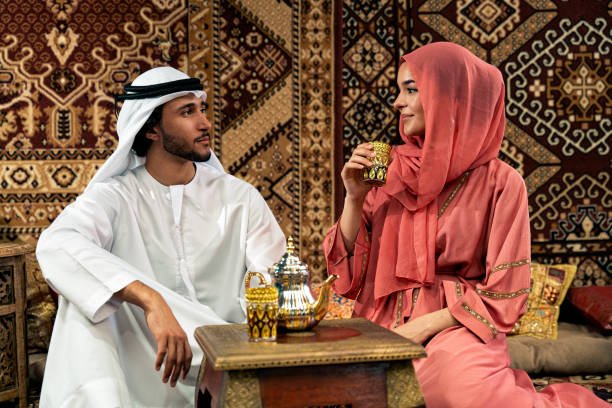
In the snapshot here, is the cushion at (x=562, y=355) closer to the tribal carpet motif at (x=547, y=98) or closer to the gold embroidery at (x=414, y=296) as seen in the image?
the tribal carpet motif at (x=547, y=98)

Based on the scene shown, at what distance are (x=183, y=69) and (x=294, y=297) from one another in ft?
10.2

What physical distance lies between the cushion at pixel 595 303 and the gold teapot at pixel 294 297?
2.78m

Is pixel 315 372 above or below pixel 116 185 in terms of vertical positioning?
below

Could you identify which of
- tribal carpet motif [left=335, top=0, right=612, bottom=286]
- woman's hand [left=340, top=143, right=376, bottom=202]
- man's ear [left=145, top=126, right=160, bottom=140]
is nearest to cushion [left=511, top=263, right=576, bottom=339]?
tribal carpet motif [left=335, top=0, right=612, bottom=286]

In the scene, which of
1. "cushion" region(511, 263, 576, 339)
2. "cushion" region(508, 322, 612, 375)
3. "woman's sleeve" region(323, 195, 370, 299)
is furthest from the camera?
"cushion" region(511, 263, 576, 339)

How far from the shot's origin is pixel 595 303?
Result: 4848 millimetres

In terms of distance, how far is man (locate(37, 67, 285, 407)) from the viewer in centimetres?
278

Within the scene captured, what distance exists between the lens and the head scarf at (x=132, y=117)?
3396 millimetres

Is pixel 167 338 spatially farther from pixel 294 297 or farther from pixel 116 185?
pixel 116 185

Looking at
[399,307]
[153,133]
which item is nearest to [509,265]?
[399,307]

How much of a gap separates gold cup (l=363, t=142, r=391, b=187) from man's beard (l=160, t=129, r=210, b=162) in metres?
0.86

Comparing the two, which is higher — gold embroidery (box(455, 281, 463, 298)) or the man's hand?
gold embroidery (box(455, 281, 463, 298))

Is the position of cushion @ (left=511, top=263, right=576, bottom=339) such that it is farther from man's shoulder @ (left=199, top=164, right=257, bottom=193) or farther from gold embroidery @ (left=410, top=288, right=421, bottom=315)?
man's shoulder @ (left=199, top=164, right=257, bottom=193)

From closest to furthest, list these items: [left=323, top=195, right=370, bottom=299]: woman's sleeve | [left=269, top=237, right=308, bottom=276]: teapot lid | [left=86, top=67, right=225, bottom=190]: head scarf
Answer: [left=269, top=237, right=308, bottom=276]: teapot lid, [left=323, top=195, right=370, bottom=299]: woman's sleeve, [left=86, top=67, right=225, bottom=190]: head scarf
